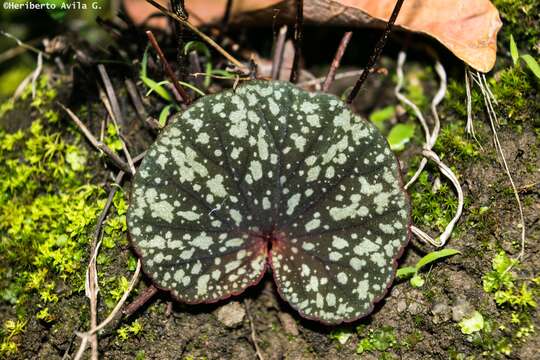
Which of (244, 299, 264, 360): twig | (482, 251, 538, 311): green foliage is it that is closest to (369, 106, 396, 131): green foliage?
(482, 251, 538, 311): green foliage

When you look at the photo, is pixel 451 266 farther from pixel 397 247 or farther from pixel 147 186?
pixel 147 186

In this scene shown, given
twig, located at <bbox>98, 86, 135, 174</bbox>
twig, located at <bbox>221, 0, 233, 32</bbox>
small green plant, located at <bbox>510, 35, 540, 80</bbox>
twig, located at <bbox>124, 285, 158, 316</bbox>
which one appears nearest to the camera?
twig, located at <bbox>124, 285, 158, 316</bbox>

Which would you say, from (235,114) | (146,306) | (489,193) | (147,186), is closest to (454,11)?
(489,193)

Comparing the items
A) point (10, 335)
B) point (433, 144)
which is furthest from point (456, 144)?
point (10, 335)

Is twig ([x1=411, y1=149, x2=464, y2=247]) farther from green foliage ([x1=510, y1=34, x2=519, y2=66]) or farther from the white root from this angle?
green foliage ([x1=510, y1=34, x2=519, y2=66])

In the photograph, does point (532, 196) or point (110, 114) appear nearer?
point (532, 196)

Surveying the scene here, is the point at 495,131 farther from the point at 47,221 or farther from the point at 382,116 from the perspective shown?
the point at 47,221
